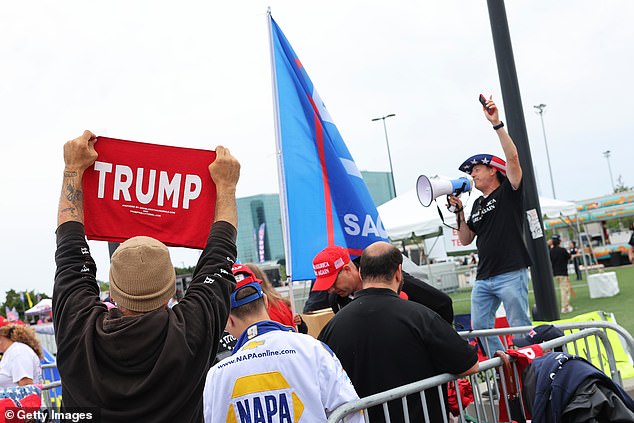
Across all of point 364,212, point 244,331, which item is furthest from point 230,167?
point 364,212

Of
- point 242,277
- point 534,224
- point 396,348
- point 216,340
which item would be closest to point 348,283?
point 396,348

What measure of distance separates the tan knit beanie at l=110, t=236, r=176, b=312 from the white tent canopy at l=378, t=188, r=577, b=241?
38.6 ft

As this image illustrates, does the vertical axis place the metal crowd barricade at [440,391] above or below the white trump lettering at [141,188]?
below

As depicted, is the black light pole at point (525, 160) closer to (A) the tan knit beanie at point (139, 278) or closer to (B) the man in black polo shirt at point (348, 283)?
(B) the man in black polo shirt at point (348, 283)

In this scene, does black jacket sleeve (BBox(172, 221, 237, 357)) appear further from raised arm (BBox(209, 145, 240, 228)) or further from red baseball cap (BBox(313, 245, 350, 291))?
red baseball cap (BBox(313, 245, 350, 291))

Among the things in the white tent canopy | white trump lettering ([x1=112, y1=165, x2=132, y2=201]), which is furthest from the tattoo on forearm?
the white tent canopy

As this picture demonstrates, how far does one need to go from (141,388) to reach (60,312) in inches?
18.1

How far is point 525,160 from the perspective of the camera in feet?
25.9

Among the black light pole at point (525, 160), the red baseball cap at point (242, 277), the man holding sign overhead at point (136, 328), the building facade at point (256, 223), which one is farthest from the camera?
the building facade at point (256, 223)

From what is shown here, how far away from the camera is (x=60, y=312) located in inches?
92.5

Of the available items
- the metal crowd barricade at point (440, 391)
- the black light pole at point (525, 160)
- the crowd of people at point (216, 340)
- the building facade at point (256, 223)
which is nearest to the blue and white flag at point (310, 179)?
the crowd of people at point (216, 340)

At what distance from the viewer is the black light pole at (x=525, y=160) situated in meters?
7.83

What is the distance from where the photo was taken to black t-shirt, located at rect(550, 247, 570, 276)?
16688mm

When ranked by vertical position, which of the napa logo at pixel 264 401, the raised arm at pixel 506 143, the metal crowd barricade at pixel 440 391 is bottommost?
the metal crowd barricade at pixel 440 391
